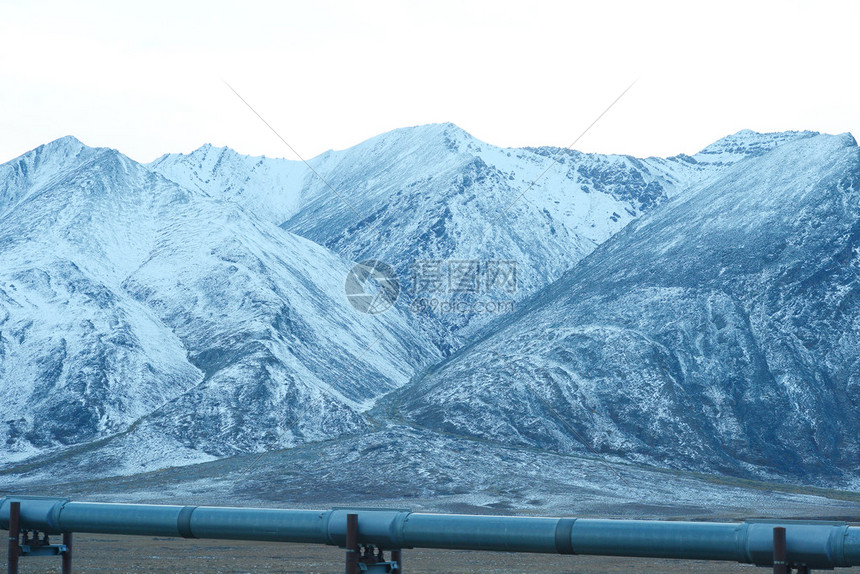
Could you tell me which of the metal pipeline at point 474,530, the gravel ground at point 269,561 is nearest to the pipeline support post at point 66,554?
the metal pipeline at point 474,530

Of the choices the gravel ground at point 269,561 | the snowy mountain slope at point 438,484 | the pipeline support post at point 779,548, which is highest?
the pipeline support post at point 779,548

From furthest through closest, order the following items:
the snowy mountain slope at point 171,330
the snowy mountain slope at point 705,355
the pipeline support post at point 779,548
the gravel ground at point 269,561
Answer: the snowy mountain slope at point 705,355
the snowy mountain slope at point 171,330
the gravel ground at point 269,561
the pipeline support post at point 779,548

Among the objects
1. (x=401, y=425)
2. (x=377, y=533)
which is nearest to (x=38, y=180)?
(x=401, y=425)

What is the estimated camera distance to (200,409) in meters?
103

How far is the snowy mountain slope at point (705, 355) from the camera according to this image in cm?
10312

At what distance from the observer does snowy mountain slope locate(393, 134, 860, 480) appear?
10312cm

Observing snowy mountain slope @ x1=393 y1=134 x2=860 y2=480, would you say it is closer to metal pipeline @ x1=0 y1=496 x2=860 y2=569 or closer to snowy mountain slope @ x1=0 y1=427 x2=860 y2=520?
snowy mountain slope @ x1=0 y1=427 x2=860 y2=520

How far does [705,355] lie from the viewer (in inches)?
4427

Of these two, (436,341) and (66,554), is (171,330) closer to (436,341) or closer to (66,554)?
(436,341)

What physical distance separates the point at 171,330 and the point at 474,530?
10577cm

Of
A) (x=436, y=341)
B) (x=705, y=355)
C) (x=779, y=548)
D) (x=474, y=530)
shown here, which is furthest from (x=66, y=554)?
(x=436, y=341)

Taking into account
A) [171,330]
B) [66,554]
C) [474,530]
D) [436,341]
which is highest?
[171,330]

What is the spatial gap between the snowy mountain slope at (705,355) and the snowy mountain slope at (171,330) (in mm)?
12392

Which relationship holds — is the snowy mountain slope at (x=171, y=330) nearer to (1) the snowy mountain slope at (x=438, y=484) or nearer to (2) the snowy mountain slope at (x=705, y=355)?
(1) the snowy mountain slope at (x=438, y=484)
